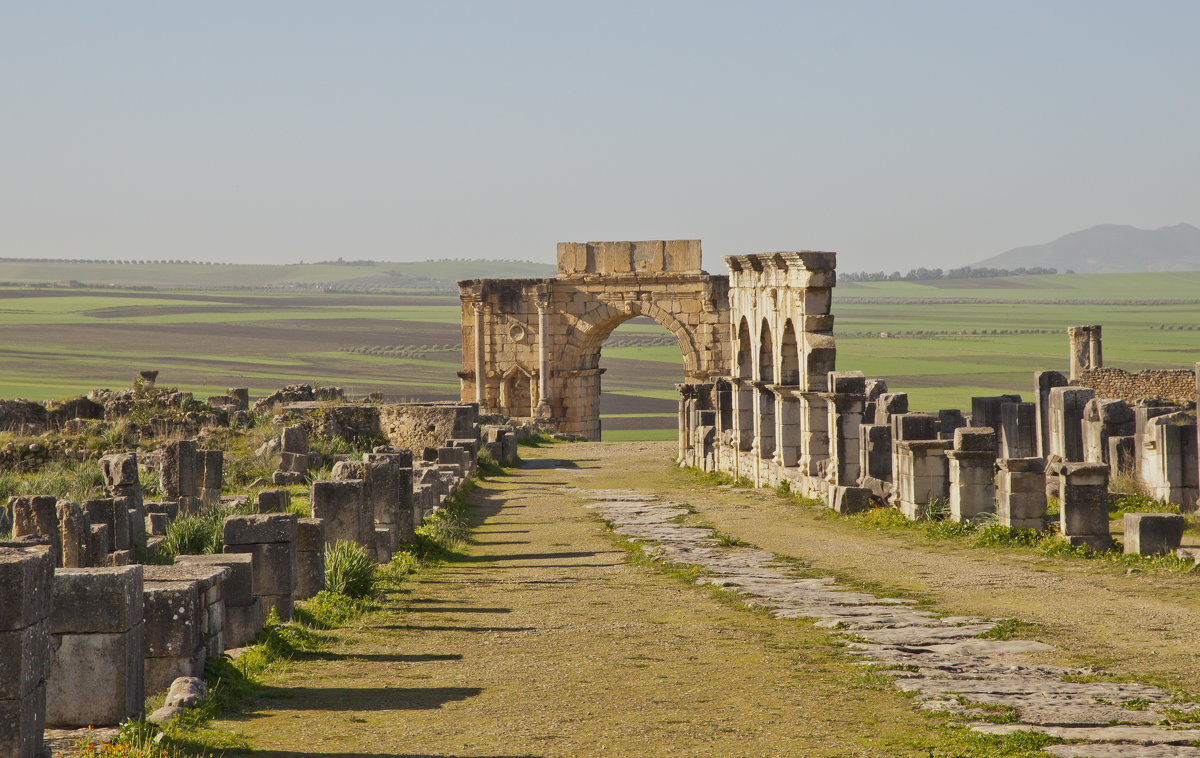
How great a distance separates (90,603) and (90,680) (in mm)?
404

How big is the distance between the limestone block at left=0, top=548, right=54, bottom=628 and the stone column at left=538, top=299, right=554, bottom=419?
3212 cm

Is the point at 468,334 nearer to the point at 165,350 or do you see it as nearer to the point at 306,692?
the point at 306,692

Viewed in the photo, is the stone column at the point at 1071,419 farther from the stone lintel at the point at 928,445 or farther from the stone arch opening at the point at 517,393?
the stone arch opening at the point at 517,393

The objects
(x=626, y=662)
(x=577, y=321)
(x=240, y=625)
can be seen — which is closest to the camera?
(x=626, y=662)

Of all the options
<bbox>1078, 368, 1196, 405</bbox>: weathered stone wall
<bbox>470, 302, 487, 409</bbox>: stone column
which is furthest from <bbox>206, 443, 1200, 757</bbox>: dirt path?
<bbox>470, 302, 487, 409</bbox>: stone column

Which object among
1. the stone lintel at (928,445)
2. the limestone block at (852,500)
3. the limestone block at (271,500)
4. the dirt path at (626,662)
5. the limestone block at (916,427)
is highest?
the limestone block at (916,427)

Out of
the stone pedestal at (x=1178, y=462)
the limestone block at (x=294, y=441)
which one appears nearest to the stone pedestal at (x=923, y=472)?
the stone pedestal at (x=1178, y=462)

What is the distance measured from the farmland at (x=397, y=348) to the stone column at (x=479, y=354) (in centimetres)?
1542

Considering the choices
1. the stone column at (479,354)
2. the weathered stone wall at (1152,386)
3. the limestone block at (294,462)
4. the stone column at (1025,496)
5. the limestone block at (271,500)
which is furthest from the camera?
the stone column at (479,354)

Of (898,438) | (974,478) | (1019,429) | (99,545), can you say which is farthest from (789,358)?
(99,545)

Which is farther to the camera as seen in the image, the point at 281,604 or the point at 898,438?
the point at 898,438

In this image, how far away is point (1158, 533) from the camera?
13578mm

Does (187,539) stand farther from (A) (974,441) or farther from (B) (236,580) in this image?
(A) (974,441)

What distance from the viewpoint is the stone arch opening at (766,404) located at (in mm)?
24344
